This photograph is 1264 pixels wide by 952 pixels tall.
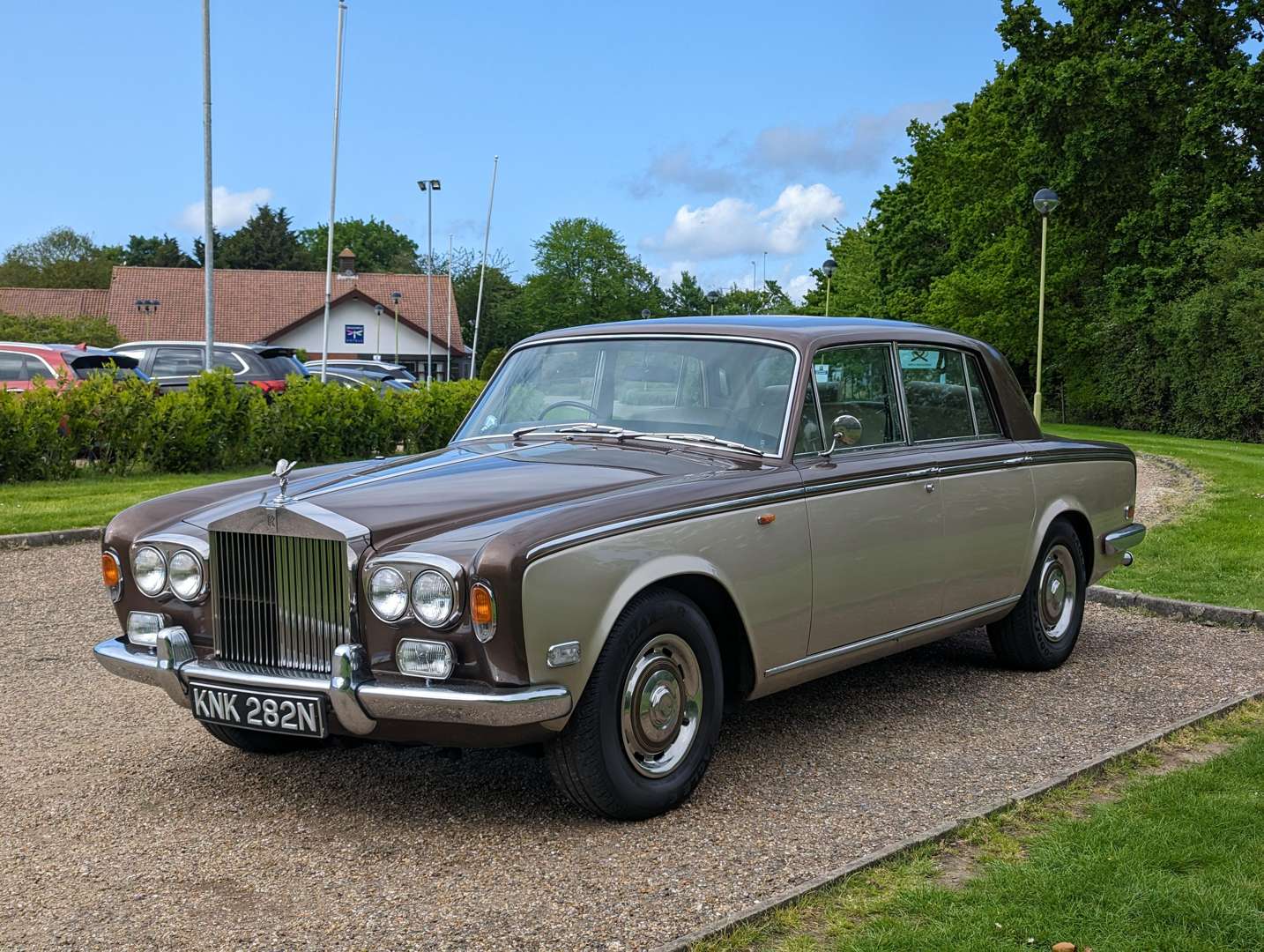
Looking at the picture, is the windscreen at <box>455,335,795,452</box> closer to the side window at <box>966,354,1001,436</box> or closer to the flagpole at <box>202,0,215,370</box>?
the side window at <box>966,354,1001,436</box>

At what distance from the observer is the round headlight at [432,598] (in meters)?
4.21

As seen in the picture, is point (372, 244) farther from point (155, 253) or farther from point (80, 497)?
point (80, 497)

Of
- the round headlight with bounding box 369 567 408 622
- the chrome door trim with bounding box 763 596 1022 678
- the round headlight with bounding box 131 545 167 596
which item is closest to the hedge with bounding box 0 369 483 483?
the round headlight with bounding box 131 545 167 596

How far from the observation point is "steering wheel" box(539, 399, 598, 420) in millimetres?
5891

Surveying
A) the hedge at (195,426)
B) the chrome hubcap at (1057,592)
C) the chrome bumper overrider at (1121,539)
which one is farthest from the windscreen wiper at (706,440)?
the hedge at (195,426)

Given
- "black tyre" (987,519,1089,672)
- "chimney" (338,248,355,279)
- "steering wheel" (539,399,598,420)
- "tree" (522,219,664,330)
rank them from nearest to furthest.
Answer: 1. "steering wheel" (539,399,598,420)
2. "black tyre" (987,519,1089,672)
3. "chimney" (338,248,355,279)
4. "tree" (522,219,664,330)

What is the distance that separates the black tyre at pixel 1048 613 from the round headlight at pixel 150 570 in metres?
4.24

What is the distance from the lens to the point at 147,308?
2566 inches

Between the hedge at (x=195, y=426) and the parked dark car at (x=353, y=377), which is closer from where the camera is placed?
the hedge at (x=195, y=426)

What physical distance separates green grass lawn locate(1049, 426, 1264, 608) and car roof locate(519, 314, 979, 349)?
12.6 feet

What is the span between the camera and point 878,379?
620cm

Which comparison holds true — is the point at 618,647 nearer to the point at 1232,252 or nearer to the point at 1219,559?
the point at 1219,559

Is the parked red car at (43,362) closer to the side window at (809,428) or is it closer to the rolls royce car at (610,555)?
the rolls royce car at (610,555)

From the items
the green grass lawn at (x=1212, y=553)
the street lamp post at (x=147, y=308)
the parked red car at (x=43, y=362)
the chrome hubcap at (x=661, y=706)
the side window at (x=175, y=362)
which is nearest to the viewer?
the chrome hubcap at (x=661, y=706)
